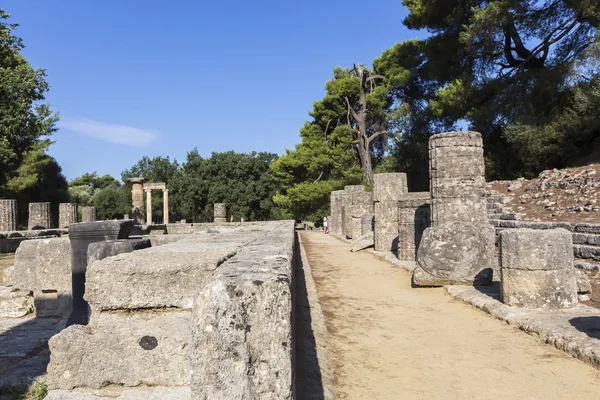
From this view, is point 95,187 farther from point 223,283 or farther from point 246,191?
point 223,283

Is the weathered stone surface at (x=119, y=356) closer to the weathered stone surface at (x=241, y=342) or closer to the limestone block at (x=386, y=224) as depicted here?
the weathered stone surface at (x=241, y=342)

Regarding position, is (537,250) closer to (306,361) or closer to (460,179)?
(460,179)

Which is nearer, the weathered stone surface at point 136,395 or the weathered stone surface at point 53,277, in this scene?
the weathered stone surface at point 136,395

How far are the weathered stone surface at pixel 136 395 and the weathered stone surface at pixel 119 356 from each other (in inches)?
1.5

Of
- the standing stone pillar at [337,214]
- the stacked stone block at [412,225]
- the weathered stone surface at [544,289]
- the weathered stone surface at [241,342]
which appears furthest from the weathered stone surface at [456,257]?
the standing stone pillar at [337,214]

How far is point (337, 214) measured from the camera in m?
21.8

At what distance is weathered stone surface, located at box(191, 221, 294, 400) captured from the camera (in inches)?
69.5

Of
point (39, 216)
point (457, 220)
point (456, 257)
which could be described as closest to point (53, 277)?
point (456, 257)

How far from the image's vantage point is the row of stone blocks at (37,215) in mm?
17625

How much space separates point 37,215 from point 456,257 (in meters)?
18.5

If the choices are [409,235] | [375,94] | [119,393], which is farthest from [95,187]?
[119,393]

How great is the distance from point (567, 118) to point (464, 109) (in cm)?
421

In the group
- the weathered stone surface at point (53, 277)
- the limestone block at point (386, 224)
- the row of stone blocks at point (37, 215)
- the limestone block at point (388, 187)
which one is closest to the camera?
the weathered stone surface at point (53, 277)

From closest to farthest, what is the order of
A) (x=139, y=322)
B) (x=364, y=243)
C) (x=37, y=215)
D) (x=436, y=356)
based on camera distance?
(x=139, y=322) < (x=436, y=356) < (x=364, y=243) < (x=37, y=215)
